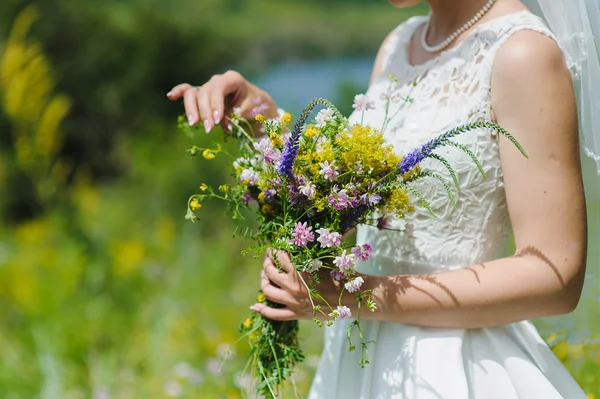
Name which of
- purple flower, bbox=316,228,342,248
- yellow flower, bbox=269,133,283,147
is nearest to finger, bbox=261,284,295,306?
purple flower, bbox=316,228,342,248

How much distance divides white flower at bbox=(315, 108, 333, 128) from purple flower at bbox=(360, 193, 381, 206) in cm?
18

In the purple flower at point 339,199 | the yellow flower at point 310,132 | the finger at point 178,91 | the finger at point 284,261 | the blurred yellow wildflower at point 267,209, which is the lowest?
the finger at point 284,261

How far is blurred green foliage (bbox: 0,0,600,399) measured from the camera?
11.7 feet

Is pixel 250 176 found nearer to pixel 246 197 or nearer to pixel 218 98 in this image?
pixel 246 197

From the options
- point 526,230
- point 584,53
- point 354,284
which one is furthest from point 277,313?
point 584,53

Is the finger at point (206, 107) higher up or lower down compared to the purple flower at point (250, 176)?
higher up

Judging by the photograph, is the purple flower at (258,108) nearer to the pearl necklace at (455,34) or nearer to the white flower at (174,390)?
the pearl necklace at (455,34)

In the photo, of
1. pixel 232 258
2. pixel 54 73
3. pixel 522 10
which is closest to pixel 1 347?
pixel 232 258

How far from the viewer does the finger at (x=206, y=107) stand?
Result: 5.63ft

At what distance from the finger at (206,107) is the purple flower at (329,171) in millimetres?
450

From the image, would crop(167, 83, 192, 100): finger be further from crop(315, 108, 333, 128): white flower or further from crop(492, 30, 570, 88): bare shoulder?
crop(492, 30, 570, 88): bare shoulder

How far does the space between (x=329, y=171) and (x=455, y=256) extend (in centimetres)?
49

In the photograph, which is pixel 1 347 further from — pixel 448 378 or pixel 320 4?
pixel 320 4

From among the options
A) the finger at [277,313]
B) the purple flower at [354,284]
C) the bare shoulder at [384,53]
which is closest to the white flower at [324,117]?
the purple flower at [354,284]
